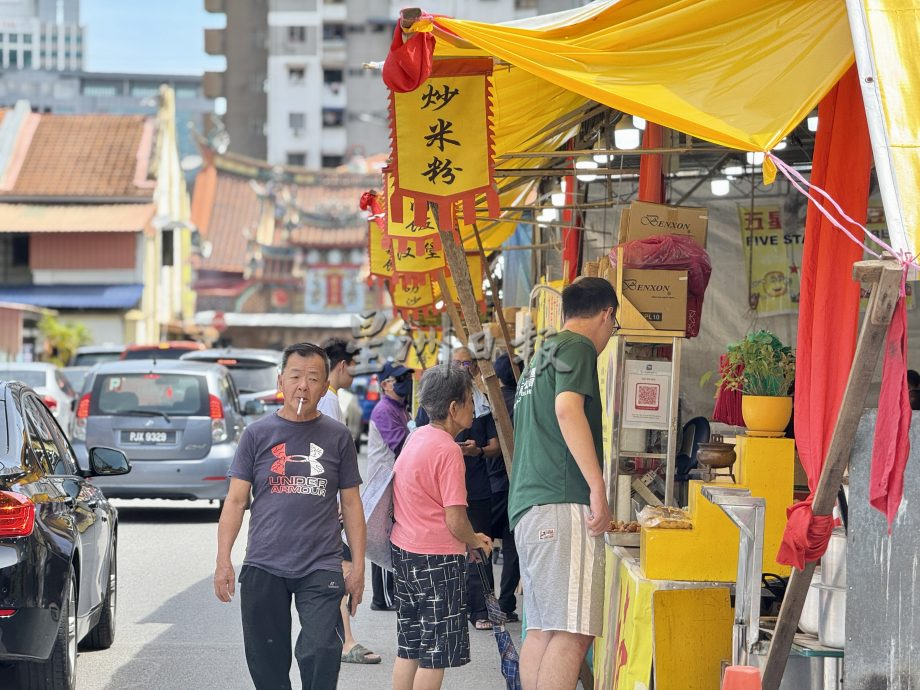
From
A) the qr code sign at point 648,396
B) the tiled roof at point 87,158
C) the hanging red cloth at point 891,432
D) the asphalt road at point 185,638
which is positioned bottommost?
the asphalt road at point 185,638

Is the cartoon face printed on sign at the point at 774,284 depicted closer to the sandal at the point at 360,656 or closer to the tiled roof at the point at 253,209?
the sandal at the point at 360,656

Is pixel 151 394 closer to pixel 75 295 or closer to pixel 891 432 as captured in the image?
pixel 891 432

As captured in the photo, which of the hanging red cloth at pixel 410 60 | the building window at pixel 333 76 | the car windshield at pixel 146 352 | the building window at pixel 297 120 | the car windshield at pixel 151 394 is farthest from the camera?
the building window at pixel 333 76

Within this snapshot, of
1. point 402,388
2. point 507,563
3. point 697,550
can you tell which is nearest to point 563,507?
point 697,550

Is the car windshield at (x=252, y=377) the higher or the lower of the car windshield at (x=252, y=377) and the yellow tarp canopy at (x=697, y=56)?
the lower

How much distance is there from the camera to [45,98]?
123 meters

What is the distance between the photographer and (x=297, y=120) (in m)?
75.6

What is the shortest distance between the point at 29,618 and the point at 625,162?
6.73m

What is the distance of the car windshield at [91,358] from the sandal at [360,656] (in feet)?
56.5

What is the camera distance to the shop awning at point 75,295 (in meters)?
43.4

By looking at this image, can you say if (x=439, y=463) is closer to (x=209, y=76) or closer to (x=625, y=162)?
(x=625, y=162)

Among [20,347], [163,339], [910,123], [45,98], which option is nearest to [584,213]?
[910,123]

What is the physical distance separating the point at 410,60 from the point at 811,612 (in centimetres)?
271

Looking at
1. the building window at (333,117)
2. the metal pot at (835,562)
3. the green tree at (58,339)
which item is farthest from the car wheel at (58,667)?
the building window at (333,117)
